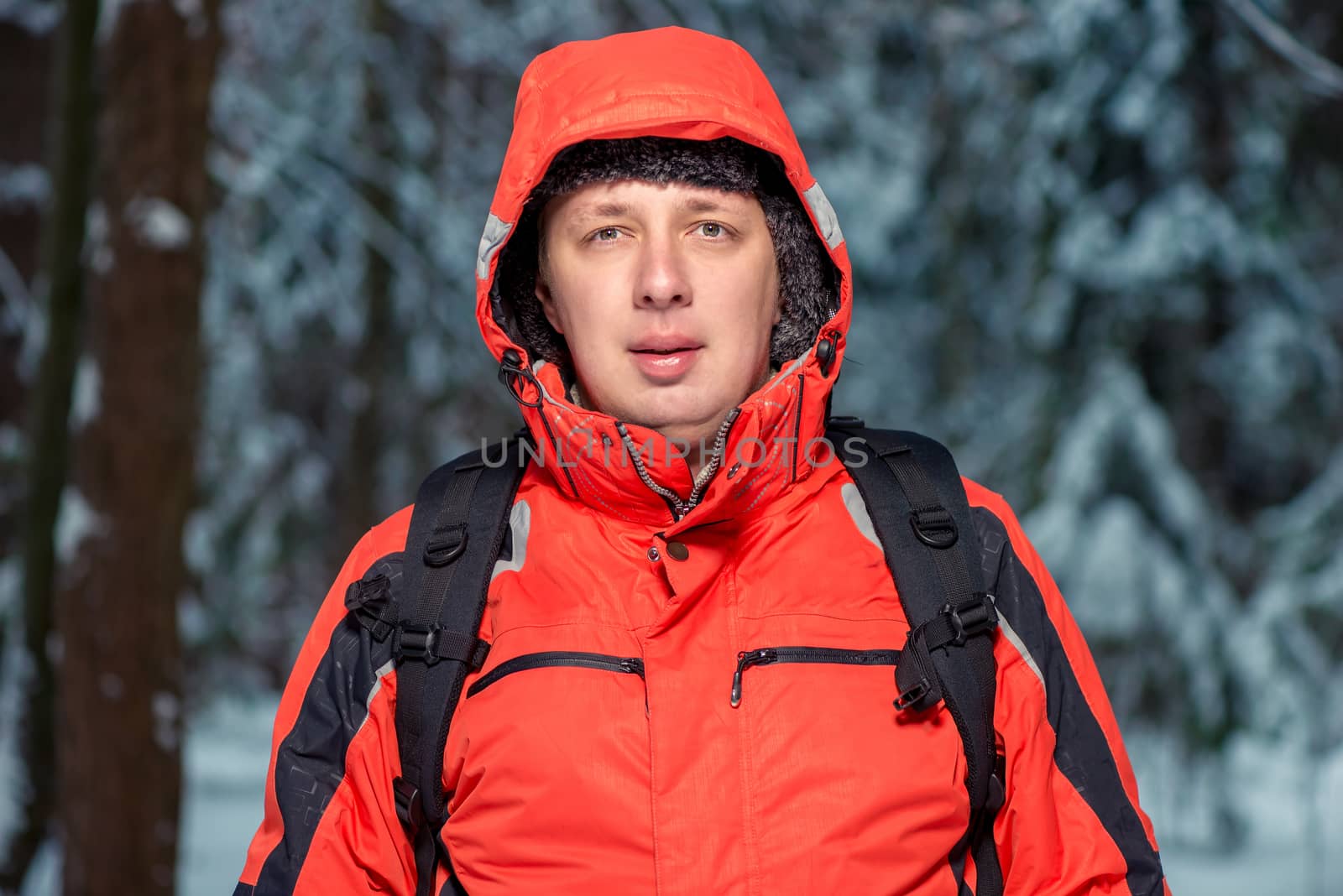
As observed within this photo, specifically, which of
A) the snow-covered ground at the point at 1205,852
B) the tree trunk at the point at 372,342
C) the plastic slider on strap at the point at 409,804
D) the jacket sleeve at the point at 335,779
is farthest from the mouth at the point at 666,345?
the tree trunk at the point at 372,342

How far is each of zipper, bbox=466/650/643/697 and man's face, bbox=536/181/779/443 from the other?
17.8 inches

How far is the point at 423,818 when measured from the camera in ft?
6.68

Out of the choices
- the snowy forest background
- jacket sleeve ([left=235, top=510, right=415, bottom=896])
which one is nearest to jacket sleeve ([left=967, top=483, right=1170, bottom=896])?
jacket sleeve ([left=235, top=510, right=415, bottom=896])

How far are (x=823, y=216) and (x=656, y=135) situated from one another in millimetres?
382

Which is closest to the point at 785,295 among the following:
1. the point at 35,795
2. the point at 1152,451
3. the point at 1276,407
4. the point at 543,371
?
the point at 543,371

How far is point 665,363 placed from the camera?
216 centimetres

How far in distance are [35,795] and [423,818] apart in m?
5.01

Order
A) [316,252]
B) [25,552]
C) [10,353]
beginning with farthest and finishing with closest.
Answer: [316,252], [10,353], [25,552]

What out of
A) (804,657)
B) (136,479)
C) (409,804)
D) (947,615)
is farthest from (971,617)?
(136,479)

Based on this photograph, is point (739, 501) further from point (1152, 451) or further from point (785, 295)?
point (1152, 451)

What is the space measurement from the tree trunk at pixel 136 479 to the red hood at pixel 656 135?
2.63 m

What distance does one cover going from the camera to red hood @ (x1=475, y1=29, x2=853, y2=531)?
6.95 feet

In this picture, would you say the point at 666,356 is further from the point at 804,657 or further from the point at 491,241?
the point at 804,657

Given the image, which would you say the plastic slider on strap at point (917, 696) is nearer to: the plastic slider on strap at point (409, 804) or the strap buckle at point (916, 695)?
the strap buckle at point (916, 695)
